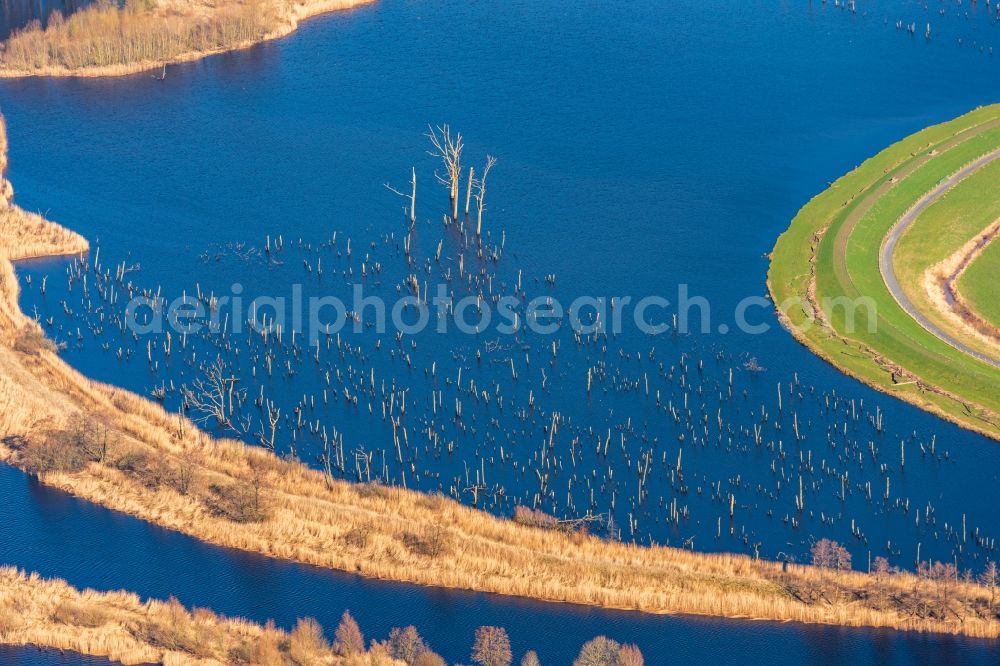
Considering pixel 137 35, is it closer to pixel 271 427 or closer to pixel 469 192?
pixel 469 192

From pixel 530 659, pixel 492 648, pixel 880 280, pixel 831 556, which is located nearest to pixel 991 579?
pixel 831 556

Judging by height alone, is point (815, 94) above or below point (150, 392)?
above

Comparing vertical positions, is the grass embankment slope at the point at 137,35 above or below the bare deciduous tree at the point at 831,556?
above

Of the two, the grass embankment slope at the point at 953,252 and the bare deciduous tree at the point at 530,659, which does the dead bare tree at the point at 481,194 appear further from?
the bare deciduous tree at the point at 530,659

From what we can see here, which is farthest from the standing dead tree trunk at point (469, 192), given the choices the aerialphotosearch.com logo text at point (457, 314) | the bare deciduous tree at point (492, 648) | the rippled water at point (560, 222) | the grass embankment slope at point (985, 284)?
the bare deciduous tree at point (492, 648)

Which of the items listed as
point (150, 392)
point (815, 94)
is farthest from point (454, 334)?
point (815, 94)

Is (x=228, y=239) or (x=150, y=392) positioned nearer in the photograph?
(x=150, y=392)

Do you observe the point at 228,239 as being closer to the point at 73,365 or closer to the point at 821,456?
the point at 73,365
